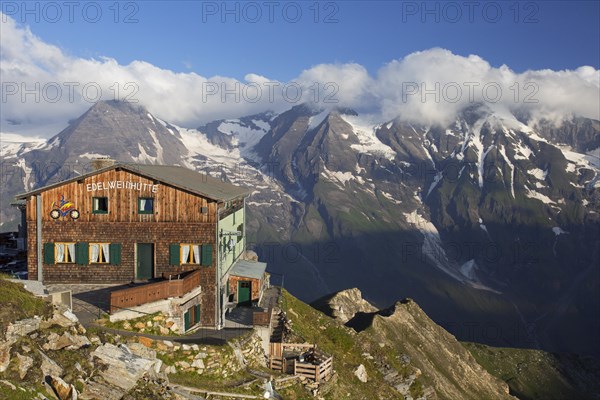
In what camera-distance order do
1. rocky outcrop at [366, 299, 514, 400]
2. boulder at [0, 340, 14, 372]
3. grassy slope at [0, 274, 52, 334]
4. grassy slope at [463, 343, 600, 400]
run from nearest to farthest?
boulder at [0, 340, 14, 372], grassy slope at [0, 274, 52, 334], rocky outcrop at [366, 299, 514, 400], grassy slope at [463, 343, 600, 400]

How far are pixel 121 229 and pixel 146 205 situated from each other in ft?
8.73

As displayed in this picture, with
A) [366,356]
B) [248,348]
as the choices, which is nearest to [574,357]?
[366,356]

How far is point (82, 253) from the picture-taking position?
43375mm

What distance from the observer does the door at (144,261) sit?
43.6 m

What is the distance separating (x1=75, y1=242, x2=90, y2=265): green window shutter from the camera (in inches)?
1706

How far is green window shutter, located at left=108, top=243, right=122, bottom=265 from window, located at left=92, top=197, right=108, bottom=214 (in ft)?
8.83

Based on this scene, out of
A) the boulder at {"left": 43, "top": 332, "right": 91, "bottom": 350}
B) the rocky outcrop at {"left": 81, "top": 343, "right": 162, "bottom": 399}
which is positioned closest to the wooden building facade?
the rocky outcrop at {"left": 81, "top": 343, "right": 162, "bottom": 399}

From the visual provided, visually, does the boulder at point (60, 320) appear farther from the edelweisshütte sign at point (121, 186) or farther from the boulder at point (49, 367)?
the edelweisshütte sign at point (121, 186)

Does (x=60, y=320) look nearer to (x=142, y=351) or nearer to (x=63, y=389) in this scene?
(x=142, y=351)

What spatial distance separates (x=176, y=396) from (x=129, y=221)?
728 inches

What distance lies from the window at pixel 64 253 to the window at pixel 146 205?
5.99m

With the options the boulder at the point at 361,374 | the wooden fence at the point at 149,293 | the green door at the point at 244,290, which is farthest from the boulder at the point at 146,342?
the boulder at the point at 361,374

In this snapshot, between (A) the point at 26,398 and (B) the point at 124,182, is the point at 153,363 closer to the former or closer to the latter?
(A) the point at 26,398

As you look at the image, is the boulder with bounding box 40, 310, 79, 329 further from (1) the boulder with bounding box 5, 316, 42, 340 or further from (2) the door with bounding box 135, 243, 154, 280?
(2) the door with bounding box 135, 243, 154, 280
